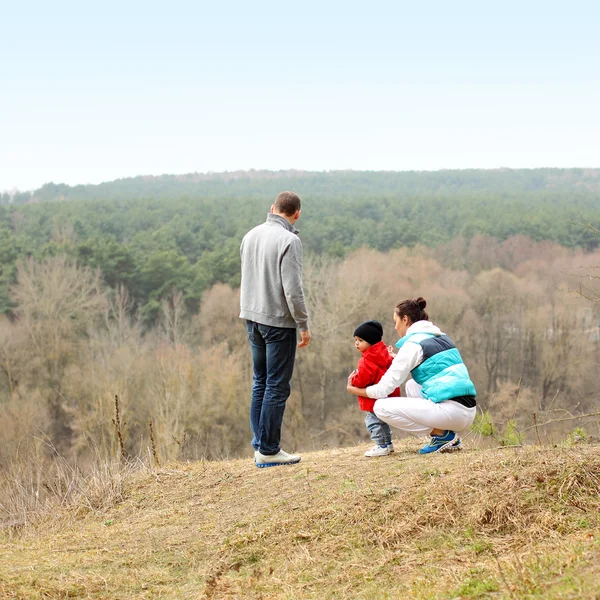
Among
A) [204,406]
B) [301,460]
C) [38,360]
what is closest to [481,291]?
[204,406]

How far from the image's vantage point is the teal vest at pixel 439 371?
534cm

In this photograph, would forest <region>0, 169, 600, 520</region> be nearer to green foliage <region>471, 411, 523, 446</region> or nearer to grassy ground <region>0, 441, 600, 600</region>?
green foliage <region>471, 411, 523, 446</region>

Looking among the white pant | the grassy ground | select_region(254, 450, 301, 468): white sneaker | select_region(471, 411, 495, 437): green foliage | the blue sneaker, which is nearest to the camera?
the grassy ground

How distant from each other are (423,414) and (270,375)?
4.03 ft

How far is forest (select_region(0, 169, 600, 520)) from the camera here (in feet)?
109

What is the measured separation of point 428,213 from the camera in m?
81.0

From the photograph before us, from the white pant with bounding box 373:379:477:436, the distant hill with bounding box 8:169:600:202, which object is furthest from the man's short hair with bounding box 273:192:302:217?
the distant hill with bounding box 8:169:600:202

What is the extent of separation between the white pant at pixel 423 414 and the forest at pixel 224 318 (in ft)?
50.0

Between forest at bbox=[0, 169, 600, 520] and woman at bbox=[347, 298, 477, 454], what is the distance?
15.3 metres

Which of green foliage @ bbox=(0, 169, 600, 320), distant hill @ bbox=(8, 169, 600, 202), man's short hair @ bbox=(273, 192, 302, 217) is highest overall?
distant hill @ bbox=(8, 169, 600, 202)

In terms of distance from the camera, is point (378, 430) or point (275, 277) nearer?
point (275, 277)

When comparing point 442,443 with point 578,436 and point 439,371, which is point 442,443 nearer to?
point 439,371

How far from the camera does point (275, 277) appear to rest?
5.61 meters

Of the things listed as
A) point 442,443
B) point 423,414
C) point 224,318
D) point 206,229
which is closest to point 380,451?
point 442,443
